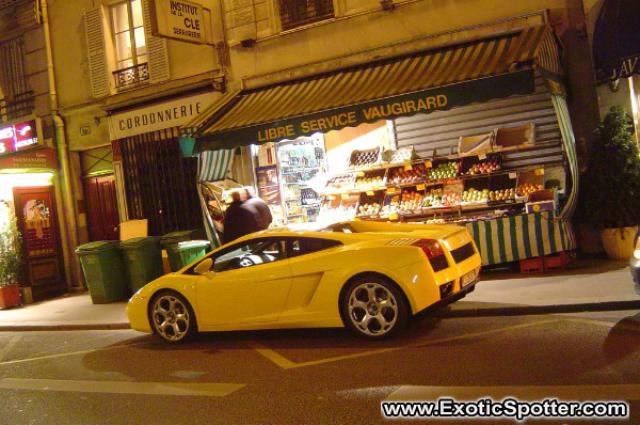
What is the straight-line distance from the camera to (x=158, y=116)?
544 inches

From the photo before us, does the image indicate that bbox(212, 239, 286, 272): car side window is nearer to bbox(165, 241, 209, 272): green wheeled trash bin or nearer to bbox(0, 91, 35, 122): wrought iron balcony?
bbox(165, 241, 209, 272): green wheeled trash bin

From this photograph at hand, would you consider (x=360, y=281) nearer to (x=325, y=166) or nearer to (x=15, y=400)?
(x=15, y=400)

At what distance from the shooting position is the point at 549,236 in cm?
938

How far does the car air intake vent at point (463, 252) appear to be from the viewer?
6.86 metres

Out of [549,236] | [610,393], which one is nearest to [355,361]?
[610,393]

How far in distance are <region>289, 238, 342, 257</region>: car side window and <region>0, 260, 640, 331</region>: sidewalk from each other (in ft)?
5.66

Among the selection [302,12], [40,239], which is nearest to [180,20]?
[302,12]

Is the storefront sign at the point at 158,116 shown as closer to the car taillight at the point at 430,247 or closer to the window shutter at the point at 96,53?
the window shutter at the point at 96,53

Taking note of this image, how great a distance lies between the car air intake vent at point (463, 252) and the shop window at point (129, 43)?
9.68 m

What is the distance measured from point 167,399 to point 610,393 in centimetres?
374

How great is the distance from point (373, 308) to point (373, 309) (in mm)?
11

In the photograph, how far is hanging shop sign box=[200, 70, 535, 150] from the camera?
8969 mm

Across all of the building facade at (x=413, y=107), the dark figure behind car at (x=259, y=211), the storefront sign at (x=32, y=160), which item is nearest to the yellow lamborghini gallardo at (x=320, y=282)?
the building facade at (x=413, y=107)

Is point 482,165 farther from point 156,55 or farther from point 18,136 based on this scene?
point 18,136
